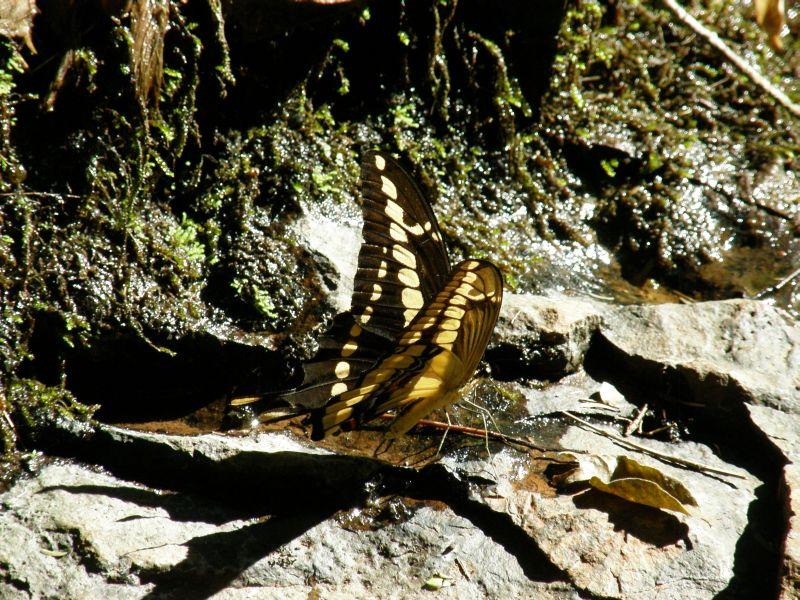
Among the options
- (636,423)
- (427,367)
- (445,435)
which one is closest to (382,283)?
(427,367)

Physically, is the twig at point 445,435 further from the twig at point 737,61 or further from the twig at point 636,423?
the twig at point 737,61

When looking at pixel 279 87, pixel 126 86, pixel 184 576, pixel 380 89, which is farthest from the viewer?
pixel 380 89

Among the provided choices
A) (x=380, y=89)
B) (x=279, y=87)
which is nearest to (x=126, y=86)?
(x=279, y=87)

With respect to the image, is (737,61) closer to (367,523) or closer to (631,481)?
(631,481)

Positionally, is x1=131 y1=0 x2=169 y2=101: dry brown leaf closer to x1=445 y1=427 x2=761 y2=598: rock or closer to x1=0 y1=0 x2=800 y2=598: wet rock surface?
x1=0 y1=0 x2=800 y2=598: wet rock surface

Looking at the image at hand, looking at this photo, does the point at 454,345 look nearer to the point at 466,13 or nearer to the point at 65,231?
the point at 65,231

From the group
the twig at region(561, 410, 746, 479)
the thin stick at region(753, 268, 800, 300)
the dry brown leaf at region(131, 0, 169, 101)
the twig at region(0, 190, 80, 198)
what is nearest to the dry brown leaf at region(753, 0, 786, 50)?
Result: the twig at region(561, 410, 746, 479)
